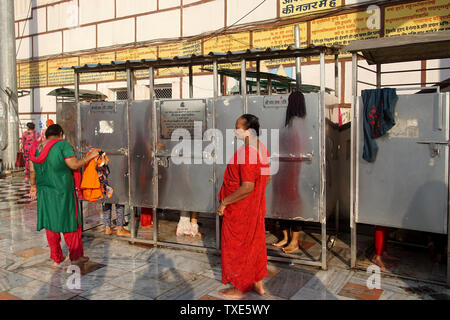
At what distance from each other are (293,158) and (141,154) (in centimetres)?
221

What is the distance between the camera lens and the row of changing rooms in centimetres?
414

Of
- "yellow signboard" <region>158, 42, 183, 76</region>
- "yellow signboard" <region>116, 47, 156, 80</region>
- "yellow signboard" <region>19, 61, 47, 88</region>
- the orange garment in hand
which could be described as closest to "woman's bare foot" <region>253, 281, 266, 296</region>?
the orange garment in hand

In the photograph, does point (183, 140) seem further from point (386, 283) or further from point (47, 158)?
point (386, 283)

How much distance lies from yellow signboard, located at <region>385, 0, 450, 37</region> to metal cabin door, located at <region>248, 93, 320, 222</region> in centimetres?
534

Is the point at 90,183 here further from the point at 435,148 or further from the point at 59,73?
the point at 59,73

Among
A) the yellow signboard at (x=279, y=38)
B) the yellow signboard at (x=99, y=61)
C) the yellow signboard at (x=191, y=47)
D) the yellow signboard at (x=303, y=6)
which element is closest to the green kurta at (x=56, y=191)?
the yellow signboard at (x=279, y=38)

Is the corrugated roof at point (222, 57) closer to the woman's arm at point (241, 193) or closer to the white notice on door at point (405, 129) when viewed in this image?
the white notice on door at point (405, 129)

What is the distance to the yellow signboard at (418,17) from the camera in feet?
26.4

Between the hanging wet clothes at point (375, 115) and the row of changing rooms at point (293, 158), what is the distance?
84 millimetres

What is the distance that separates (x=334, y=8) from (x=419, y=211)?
262 inches

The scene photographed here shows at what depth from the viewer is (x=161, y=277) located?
4324 mm

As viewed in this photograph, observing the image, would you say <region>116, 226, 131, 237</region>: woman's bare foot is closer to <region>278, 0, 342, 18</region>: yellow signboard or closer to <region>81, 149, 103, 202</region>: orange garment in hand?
<region>81, 149, 103, 202</region>: orange garment in hand

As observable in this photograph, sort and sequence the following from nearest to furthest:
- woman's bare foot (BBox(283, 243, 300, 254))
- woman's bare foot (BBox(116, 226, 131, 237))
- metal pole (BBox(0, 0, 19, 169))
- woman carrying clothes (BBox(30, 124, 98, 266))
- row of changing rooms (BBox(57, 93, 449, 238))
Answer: row of changing rooms (BBox(57, 93, 449, 238)), woman carrying clothes (BBox(30, 124, 98, 266)), woman's bare foot (BBox(283, 243, 300, 254)), woman's bare foot (BBox(116, 226, 131, 237)), metal pole (BBox(0, 0, 19, 169))

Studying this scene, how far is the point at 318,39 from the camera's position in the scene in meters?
9.69
